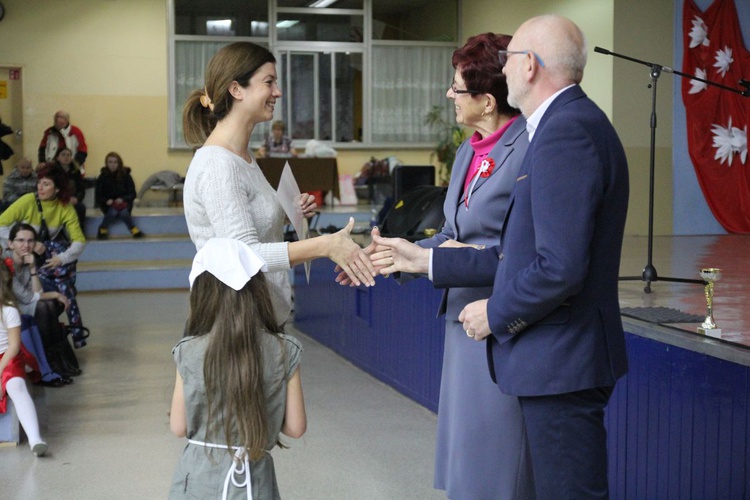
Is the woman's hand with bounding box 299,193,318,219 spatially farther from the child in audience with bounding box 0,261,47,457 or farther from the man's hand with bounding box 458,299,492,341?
the child in audience with bounding box 0,261,47,457

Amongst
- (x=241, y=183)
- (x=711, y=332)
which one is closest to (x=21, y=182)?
(x=241, y=183)

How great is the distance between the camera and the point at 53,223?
650cm

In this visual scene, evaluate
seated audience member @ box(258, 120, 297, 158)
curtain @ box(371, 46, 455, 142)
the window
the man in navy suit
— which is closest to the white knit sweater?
the man in navy suit

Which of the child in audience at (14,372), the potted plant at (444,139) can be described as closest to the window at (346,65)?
the potted plant at (444,139)

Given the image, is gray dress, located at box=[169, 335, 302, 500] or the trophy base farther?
the trophy base

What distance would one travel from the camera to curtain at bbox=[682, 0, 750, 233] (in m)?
9.93

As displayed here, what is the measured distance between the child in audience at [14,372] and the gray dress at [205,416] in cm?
238

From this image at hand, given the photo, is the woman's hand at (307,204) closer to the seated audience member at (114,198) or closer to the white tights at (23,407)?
the white tights at (23,407)

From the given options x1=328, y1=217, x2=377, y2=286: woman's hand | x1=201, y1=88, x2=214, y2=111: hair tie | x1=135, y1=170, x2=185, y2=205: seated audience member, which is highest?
x1=201, y1=88, x2=214, y2=111: hair tie

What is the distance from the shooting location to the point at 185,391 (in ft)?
6.94

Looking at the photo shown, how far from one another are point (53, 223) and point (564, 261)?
17.7 ft

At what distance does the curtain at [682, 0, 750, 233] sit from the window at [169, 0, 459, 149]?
204 inches

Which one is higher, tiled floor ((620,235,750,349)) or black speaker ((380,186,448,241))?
black speaker ((380,186,448,241))

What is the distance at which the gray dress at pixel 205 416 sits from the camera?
2.11 m
